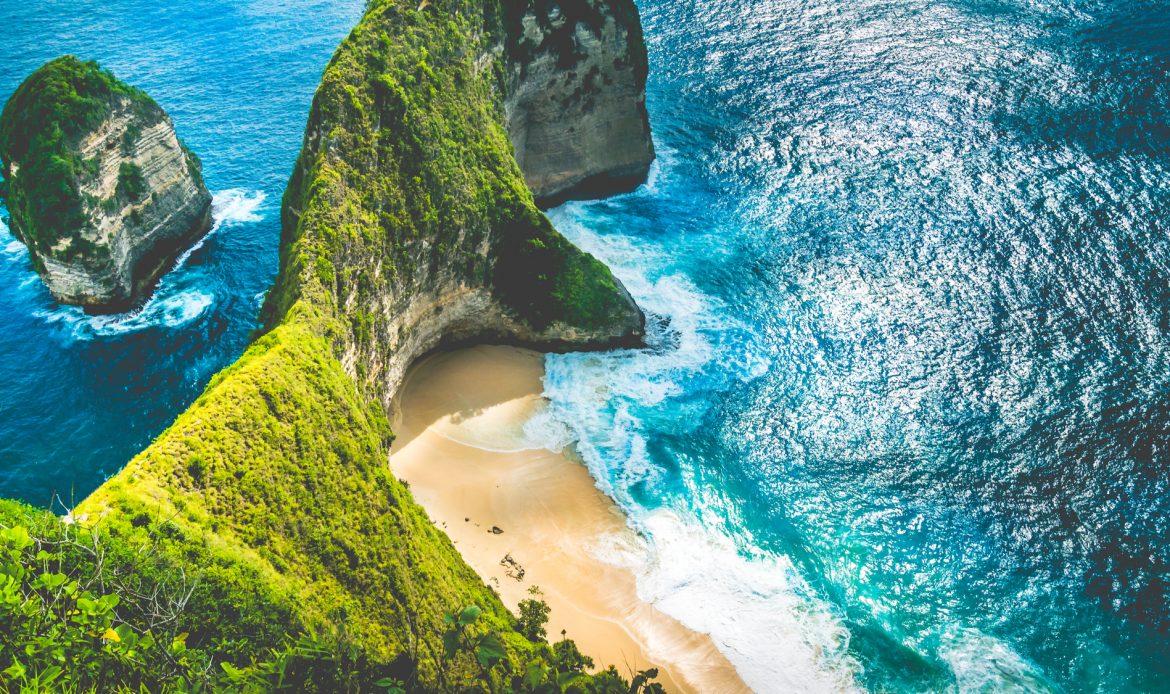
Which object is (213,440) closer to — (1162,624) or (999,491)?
(999,491)

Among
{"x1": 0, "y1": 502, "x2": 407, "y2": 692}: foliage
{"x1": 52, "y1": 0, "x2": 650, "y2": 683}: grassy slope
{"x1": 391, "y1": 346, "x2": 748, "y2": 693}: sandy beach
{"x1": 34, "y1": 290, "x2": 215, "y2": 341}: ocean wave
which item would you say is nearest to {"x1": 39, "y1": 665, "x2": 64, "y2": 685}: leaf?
{"x1": 0, "y1": 502, "x2": 407, "y2": 692}: foliage

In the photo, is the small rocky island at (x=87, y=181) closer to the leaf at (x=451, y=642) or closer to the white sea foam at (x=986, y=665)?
the leaf at (x=451, y=642)

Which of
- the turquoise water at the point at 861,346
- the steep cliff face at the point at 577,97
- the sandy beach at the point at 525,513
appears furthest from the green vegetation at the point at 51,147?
the steep cliff face at the point at 577,97

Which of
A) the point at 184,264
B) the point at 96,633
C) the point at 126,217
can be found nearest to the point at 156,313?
the point at 184,264

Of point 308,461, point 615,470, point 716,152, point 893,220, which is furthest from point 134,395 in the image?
point 893,220

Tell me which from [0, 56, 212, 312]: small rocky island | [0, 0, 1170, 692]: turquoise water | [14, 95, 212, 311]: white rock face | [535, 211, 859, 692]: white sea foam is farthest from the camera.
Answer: [14, 95, 212, 311]: white rock face

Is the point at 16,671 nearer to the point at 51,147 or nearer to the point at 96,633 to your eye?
the point at 96,633

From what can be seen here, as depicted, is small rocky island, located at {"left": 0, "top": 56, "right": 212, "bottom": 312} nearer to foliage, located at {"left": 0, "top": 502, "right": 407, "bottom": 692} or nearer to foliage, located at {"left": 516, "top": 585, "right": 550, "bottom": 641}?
foliage, located at {"left": 0, "top": 502, "right": 407, "bottom": 692}
